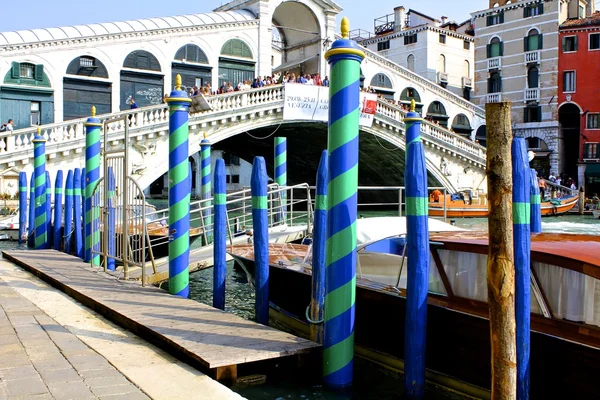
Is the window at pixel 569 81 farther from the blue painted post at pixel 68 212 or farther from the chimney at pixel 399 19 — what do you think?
the blue painted post at pixel 68 212

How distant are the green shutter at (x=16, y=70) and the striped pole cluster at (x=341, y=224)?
50.4 ft

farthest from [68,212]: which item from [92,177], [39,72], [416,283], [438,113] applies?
[438,113]

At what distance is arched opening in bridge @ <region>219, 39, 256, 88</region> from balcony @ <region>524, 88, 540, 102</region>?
44.1ft

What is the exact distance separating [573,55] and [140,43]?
18.4 meters

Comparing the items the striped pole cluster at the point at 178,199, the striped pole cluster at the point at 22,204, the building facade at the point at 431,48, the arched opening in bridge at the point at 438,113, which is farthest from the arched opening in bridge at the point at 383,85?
the striped pole cluster at the point at 178,199

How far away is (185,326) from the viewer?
4.58m

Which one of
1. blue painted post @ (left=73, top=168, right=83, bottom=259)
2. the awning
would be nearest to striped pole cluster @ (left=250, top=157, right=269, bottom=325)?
blue painted post @ (left=73, top=168, right=83, bottom=259)

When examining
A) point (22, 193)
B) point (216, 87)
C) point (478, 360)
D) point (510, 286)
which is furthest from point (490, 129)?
point (216, 87)

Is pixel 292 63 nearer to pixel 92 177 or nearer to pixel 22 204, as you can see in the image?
pixel 22 204

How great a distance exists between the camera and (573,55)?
1070 inches

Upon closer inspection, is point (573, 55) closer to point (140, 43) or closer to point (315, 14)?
point (315, 14)

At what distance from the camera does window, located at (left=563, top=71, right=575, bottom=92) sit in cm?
2727

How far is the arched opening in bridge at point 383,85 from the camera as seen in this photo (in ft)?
85.4

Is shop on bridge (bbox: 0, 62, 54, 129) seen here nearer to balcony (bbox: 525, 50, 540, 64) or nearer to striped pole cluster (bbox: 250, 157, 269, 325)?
striped pole cluster (bbox: 250, 157, 269, 325)
